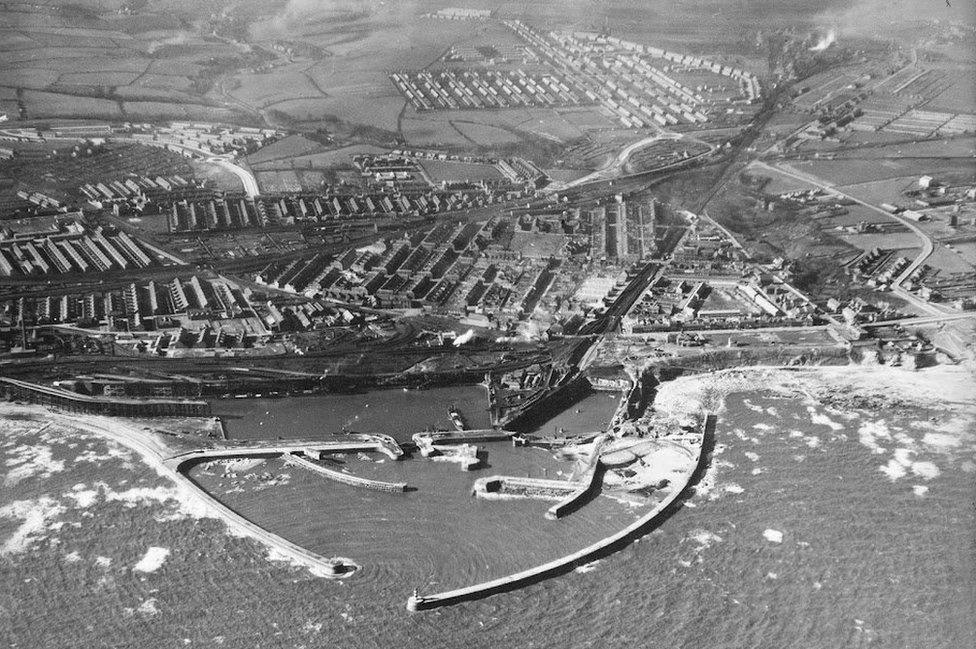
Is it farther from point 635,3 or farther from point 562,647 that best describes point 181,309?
point 635,3

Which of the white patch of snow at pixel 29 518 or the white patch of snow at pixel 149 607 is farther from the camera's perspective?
the white patch of snow at pixel 29 518

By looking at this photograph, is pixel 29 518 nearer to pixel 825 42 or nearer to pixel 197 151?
pixel 197 151

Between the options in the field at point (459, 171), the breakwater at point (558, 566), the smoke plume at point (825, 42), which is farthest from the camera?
the smoke plume at point (825, 42)

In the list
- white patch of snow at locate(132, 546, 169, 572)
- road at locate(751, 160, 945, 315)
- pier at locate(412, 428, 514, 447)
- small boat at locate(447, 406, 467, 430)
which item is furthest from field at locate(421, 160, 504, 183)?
white patch of snow at locate(132, 546, 169, 572)

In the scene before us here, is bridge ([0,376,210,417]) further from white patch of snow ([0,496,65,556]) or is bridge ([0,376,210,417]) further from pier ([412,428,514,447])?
pier ([412,428,514,447])

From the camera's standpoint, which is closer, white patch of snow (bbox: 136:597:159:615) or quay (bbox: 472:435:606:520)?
white patch of snow (bbox: 136:597:159:615)

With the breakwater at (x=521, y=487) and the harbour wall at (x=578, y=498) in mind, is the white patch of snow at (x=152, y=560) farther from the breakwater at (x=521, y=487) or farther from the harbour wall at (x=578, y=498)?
the harbour wall at (x=578, y=498)

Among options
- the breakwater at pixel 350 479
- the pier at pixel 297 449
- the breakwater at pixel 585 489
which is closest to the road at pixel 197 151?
the pier at pixel 297 449
